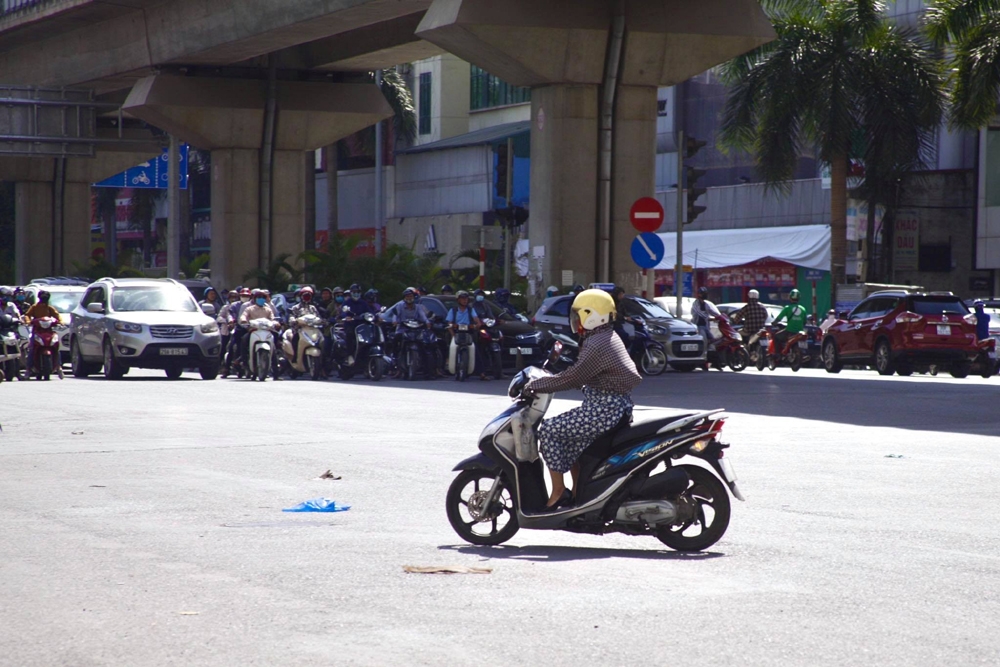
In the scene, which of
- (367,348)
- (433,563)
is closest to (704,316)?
(367,348)

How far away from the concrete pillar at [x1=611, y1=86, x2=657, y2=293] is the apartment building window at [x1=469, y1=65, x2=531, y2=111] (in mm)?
32716

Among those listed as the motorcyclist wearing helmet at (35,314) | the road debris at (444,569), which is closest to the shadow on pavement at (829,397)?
the motorcyclist wearing helmet at (35,314)

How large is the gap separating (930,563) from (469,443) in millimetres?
7022

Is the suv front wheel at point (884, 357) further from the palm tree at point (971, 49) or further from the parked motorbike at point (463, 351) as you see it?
the parked motorbike at point (463, 351)

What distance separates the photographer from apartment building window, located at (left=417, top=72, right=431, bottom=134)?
67.9 m

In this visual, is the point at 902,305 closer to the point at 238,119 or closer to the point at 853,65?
the point at 853,65

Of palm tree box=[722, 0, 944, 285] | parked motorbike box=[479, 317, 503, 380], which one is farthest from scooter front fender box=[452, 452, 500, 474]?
palm tree box=[722, 0, 944, 285]

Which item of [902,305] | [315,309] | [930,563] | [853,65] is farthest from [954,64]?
[930,563]

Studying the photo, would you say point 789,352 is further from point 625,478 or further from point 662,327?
point 625,478

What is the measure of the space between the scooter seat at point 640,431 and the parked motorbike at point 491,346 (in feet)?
59.0

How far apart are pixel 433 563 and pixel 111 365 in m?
20.1

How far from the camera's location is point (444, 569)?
743cm

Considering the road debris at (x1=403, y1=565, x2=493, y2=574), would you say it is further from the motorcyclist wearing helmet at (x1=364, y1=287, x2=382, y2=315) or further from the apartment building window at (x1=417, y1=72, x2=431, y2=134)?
the apartment building window at (x1=417, y1=72, x2=431, y2=134)

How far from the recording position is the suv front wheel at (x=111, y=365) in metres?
26.6
